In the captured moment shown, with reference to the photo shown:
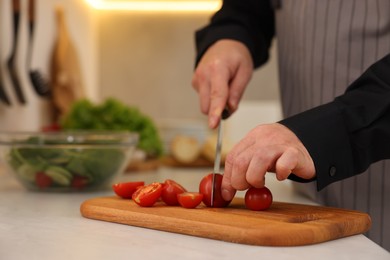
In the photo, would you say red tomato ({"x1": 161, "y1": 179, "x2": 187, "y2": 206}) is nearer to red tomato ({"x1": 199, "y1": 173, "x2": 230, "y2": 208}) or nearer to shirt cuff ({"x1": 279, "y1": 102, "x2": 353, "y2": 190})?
red tomato ({"x1": 199, "y1": 173, "x2": 230, "y2": 208})

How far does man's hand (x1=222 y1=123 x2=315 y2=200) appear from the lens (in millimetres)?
940

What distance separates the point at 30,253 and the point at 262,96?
2.86 m

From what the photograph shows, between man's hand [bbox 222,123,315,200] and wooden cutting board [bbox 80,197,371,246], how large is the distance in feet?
0.18

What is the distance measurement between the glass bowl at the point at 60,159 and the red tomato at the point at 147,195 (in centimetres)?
42

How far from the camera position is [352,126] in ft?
3.36

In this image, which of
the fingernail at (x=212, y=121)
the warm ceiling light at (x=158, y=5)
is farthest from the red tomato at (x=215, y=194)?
the warm ceiling light at (x=158, y=5)

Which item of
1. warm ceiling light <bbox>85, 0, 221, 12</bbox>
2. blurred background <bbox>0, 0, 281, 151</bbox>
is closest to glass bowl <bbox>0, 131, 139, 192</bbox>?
blurred background <bbox>0, 0, 281, 151</bbox>

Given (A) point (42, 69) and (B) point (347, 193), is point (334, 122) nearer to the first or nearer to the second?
(B) point (347, 193)

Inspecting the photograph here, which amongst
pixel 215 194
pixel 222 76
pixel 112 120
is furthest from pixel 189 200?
pixel 112 120

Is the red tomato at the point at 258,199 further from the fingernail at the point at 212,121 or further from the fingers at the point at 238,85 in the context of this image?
the fingers at the point at 238,85

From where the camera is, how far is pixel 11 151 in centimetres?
148

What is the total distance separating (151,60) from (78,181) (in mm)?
2118

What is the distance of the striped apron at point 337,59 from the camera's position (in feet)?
4.02

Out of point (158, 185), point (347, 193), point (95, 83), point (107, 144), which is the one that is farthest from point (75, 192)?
point (95, 83)
